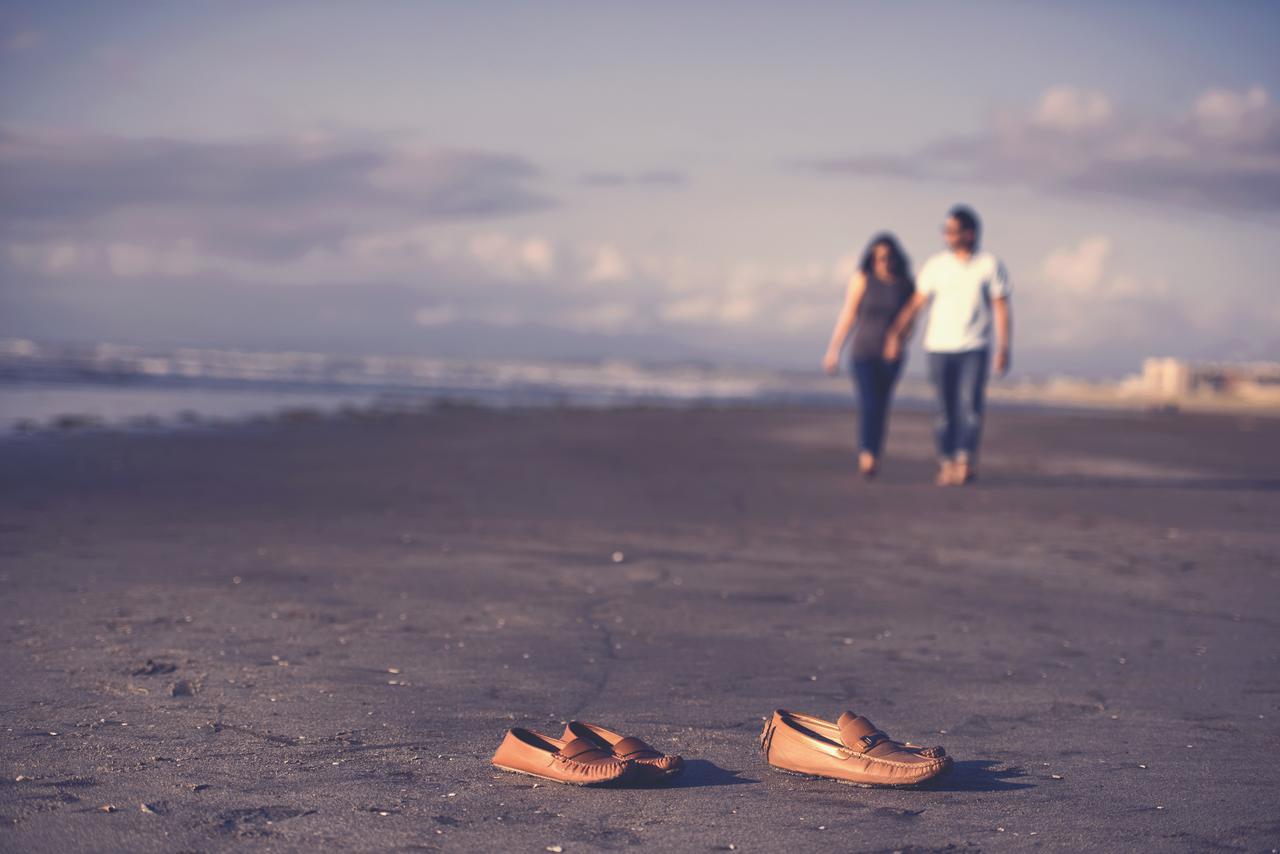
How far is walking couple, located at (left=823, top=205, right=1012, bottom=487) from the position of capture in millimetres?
9648

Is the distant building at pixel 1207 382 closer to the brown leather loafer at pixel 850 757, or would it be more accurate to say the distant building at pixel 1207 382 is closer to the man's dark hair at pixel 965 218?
the man's dark hair at pixel 965 218

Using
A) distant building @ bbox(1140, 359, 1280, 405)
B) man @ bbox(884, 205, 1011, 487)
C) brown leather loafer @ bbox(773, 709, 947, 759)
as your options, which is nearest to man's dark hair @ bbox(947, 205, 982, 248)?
man @ bbox(884, 205, 1011, 487)

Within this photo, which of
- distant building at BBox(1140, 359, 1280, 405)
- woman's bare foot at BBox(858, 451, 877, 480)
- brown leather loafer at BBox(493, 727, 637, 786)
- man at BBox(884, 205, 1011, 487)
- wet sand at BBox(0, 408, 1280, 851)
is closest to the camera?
wet sand at BBox(0, 408, 1280, 851)

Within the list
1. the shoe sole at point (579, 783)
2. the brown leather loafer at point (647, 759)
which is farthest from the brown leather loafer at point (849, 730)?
the shoe sole at point (579, 783)

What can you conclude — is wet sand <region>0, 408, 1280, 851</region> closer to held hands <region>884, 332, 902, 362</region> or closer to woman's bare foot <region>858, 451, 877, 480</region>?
woman's bare foot <region>858, 451, 877, 480</region>

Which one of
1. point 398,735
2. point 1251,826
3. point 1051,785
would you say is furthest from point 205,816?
point 1251,826

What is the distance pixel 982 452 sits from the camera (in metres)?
14.8

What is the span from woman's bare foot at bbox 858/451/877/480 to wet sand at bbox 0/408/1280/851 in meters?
1.07

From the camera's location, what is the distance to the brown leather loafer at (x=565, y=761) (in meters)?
2.60

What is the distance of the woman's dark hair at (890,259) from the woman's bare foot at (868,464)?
1603 millimetres

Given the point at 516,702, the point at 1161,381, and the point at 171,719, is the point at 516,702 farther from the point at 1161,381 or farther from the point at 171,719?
the point at 1161,381

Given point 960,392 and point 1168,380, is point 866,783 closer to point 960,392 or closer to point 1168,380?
point 960,392

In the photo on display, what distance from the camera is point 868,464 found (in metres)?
10.7

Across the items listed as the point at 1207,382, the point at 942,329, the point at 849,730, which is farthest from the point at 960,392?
the point at 1207,382
